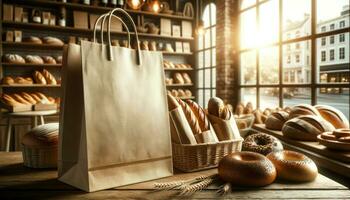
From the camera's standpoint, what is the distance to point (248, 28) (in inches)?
158

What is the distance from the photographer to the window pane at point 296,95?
290 cm

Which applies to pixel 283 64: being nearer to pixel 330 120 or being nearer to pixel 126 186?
pixel 330 120

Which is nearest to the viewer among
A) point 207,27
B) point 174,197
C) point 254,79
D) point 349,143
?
point 174,197

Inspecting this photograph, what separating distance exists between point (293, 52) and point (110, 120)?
305cm

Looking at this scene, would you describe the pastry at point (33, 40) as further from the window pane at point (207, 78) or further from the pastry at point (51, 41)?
the window pane at point (207, 78)

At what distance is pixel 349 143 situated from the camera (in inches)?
A: 43.2

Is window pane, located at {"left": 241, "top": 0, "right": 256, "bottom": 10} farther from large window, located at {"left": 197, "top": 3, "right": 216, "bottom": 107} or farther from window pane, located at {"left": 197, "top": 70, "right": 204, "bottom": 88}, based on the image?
window pane, located at {"left": 197, "top": 70, "right": 204, "bottom": 88}

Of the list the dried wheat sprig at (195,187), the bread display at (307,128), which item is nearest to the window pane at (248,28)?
the bread display at (307,128)

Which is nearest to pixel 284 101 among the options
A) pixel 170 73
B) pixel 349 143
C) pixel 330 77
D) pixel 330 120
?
pixel 330 77

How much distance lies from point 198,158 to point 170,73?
467 cm

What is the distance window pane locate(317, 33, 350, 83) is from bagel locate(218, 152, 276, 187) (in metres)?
2.20

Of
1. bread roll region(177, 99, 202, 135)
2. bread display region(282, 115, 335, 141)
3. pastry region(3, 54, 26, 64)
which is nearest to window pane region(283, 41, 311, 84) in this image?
bread display region(282, 115, 335, 141)

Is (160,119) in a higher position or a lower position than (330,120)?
higher

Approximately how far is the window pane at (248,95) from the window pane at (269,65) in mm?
251
